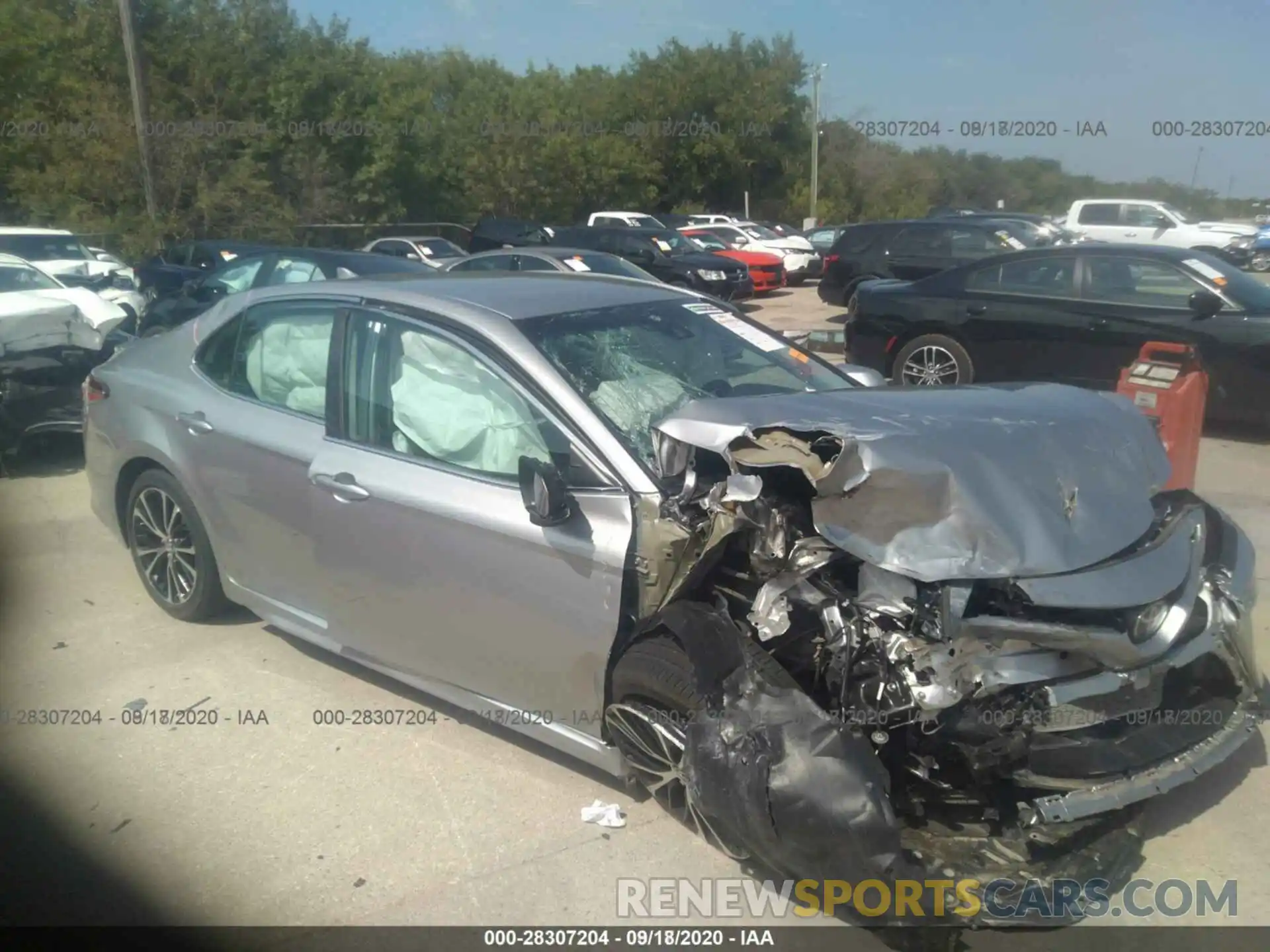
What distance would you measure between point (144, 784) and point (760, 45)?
49971mm

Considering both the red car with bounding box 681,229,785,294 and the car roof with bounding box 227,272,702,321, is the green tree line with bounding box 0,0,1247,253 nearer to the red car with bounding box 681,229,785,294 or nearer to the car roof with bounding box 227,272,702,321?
the red car with bounding box 681,229,785,294

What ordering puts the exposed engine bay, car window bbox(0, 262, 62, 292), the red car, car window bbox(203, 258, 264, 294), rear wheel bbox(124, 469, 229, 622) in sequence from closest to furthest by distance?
the exposed engine bay → rear wheel bbox(124, 469, 229, 622) → car window bbox(0, 262, 62, 292) → car window bbox(203, 258, 264, 294) → the red car

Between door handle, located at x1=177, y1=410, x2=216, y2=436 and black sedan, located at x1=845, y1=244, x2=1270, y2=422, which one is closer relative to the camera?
door handle, located at x1=177, y1=410, x2=216, y2=436

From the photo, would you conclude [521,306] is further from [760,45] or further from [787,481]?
[760,45]

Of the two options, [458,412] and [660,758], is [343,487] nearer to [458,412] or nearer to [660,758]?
[458,412]

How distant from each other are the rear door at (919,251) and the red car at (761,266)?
6.86 m

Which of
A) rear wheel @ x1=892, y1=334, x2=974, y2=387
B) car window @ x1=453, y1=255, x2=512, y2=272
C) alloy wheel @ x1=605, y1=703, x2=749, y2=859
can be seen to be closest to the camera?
alloy wheel @ x1=605, y1=703, x2=749, y2=859

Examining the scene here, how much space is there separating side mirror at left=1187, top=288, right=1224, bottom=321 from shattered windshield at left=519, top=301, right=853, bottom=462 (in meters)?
5.21

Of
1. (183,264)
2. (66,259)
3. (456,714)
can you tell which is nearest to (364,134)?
(66,259)

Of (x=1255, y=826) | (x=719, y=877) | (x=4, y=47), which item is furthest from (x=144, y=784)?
(x=4, y=47)

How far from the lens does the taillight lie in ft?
17.7

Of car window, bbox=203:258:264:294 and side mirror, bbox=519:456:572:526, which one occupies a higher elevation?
car window, bbox=203:258:264:294

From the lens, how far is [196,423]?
4.79 meters

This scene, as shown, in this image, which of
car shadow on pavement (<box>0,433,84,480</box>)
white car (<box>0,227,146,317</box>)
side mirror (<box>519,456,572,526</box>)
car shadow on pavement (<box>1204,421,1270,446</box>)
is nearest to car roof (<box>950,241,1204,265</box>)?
car shadow on pavement (<box>1204,421,1270,446</box>)
